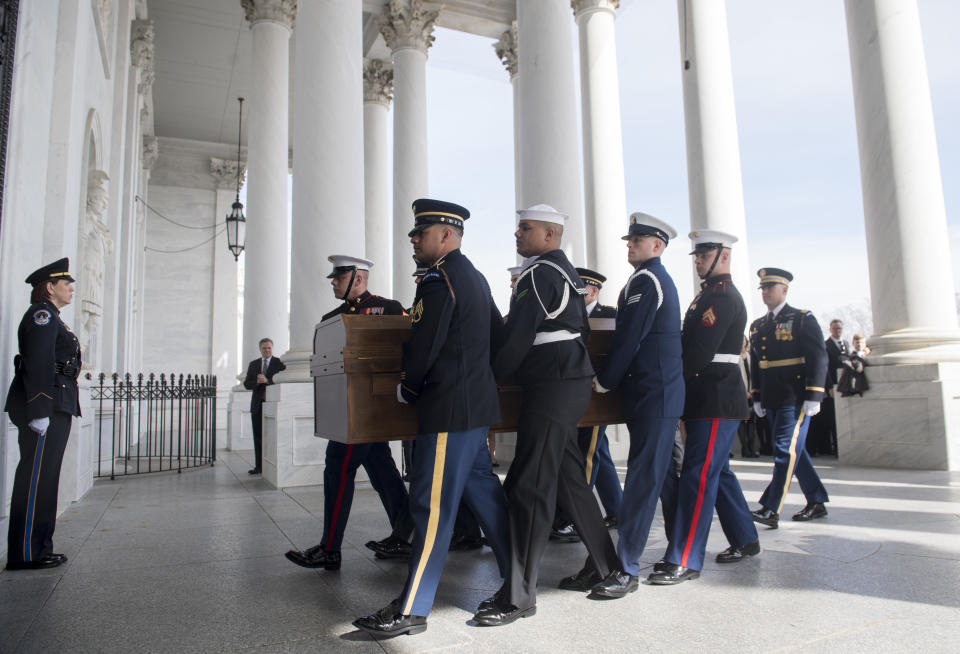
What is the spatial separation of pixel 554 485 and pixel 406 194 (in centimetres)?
1554

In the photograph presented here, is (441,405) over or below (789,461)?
over

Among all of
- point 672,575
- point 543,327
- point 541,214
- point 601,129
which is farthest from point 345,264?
point 601,129

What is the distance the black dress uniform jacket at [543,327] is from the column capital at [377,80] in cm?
1956

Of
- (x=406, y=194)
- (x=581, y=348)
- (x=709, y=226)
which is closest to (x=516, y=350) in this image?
(x=581, y=348)

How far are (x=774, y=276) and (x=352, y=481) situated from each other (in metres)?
4.66

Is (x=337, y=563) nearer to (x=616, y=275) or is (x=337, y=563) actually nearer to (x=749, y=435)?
(x=749, y=435)

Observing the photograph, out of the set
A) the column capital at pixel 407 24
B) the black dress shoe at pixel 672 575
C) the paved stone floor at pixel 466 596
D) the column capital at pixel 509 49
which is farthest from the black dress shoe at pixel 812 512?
the column capital at pixel 509 49

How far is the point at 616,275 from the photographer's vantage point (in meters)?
15.8

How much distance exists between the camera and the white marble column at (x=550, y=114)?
34.0ft

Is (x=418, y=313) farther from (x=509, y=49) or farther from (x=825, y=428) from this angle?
(x=509, y=49)

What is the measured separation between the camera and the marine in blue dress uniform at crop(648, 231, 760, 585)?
479cm

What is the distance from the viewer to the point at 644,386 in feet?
15.5

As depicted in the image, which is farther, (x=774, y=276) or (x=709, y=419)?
(x=774, y=276)

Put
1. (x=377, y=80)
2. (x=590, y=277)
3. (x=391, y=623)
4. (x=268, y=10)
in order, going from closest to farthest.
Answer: (x=391, y=623), (x=590, y=277), (x=268, y=10), (x=377, y=80)
